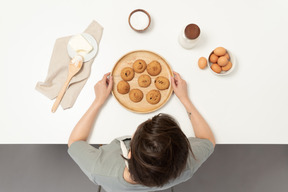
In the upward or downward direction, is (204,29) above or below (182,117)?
above

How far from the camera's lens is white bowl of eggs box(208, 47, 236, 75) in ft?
2.32

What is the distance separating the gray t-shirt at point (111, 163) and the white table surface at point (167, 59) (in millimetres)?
63

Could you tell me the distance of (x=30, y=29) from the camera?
0.76 m

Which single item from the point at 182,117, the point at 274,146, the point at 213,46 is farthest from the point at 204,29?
the point at 274,146

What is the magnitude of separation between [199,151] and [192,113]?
14cm

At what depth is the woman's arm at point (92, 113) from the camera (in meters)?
0.67

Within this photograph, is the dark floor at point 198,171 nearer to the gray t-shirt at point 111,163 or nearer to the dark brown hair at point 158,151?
the gray t-shirt at point 111,163

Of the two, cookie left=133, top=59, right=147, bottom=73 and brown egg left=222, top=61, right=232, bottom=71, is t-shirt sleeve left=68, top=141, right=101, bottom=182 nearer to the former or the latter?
cookie left=133, top=59, right=147, bottom=73

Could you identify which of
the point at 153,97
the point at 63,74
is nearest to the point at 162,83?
the point at 153,97

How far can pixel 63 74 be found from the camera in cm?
74

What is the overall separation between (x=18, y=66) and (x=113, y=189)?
23.2 inches

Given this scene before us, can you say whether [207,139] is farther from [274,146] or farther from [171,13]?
[274,146]

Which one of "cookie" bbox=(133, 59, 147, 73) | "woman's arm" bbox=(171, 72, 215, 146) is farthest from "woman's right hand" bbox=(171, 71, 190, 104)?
"cookie" bbox=(133, 59, 147, 73)

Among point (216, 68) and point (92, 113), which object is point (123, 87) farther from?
point (216, 68)
